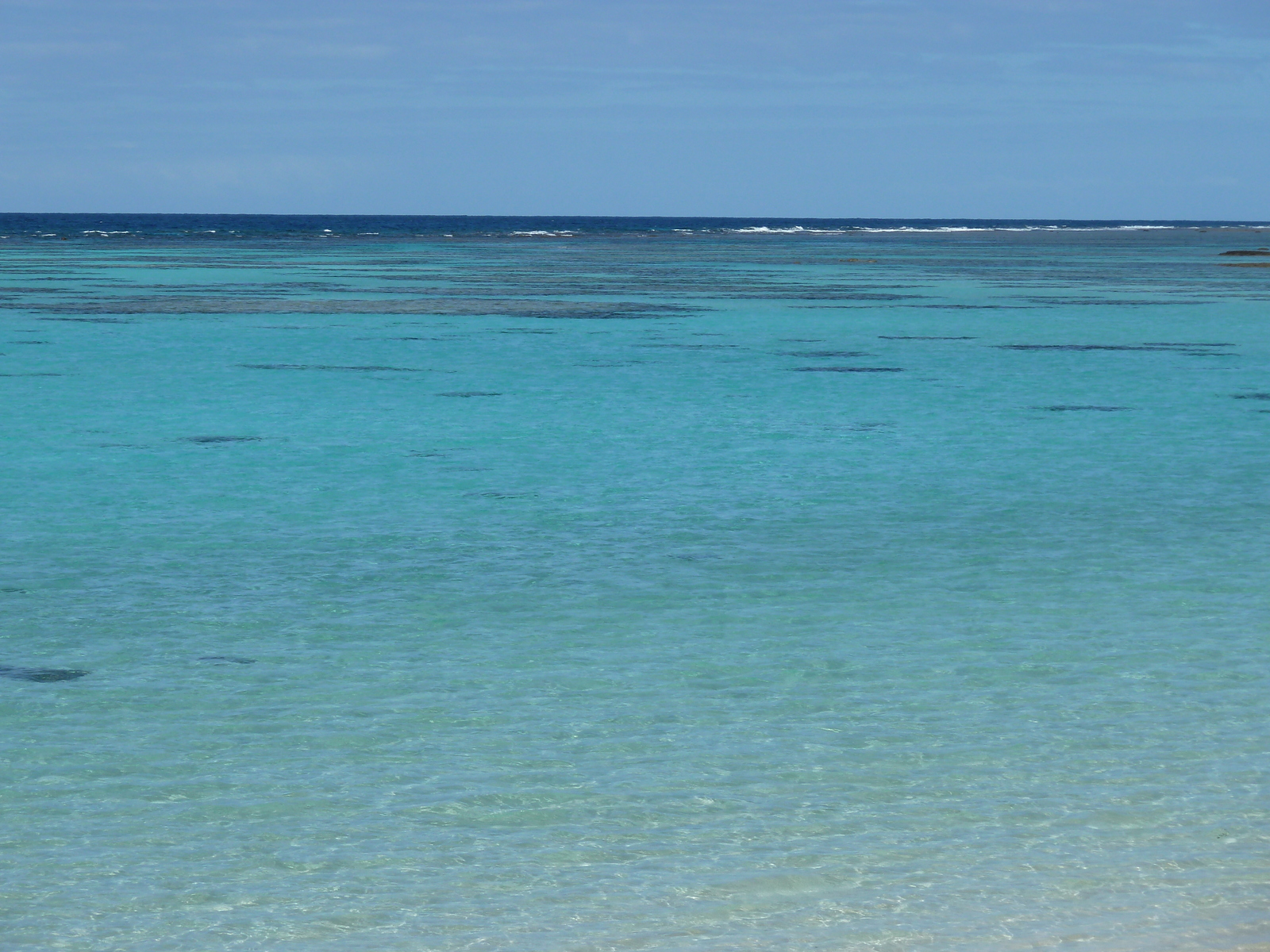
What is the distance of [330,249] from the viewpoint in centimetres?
9231

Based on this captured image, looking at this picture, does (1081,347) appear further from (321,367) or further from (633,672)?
(633,672)

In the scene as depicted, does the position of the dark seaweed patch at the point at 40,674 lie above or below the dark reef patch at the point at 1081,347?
below

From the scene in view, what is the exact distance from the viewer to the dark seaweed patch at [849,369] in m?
25.1

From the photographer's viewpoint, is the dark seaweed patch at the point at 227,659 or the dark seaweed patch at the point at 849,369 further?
the dark seaweed patch at the point at 849,369

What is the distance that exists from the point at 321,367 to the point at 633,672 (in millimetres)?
17632

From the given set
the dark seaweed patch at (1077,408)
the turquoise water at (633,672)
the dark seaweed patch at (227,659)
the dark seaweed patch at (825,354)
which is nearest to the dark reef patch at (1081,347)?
the dark seaweed patch at (825,354)

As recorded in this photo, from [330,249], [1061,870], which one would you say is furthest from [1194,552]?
[330,249]

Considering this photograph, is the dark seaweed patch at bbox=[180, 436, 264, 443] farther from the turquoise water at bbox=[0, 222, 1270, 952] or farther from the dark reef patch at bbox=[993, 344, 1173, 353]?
the dark reef patch at bbox=[993, 344, 1173, 353]

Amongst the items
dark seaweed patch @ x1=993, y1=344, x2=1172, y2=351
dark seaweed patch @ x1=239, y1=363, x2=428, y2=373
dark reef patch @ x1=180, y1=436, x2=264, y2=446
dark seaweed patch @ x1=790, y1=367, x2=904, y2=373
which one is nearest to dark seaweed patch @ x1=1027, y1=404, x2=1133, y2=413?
dark seaweed patch @ x1=790, y1=367, x2=904, y2=373

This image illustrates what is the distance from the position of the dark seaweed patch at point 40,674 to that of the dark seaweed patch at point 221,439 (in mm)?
8934

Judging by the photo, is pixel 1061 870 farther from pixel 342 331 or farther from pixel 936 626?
pixel 342 331

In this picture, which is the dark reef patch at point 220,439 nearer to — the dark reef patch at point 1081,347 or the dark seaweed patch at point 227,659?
the dark seaweed patch at point 227,659

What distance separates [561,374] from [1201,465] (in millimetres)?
10543

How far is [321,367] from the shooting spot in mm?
A: 25172
